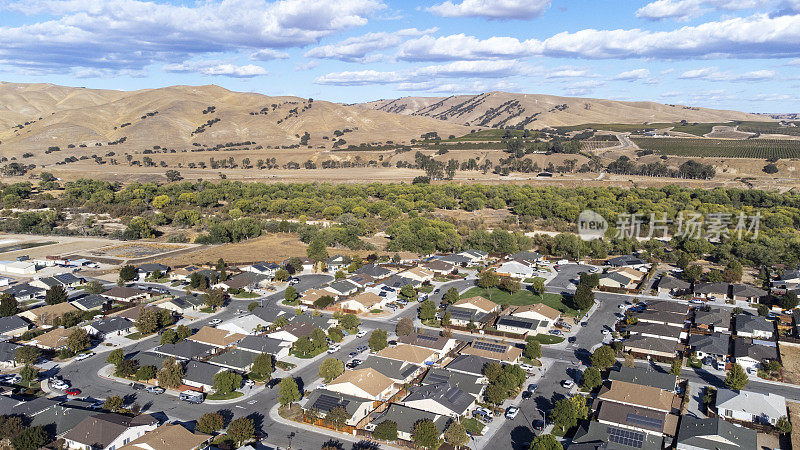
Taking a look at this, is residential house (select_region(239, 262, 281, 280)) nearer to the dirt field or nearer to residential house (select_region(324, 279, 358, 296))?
residential house (select_region(324, 279, 358, 296))

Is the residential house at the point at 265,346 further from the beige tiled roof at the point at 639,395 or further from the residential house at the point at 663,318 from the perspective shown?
the residential house at the point at 663,318

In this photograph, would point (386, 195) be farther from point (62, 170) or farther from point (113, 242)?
point (62, 170)

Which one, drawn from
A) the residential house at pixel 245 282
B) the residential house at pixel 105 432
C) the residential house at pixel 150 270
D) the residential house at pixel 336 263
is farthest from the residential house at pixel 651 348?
the residential house at pixel 150 270

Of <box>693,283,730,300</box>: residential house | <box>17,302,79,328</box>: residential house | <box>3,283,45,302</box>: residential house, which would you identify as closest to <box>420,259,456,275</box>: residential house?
<box>693,283,730,300</box>: residential house

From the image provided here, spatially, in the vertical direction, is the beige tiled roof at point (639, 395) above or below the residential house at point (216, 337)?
above

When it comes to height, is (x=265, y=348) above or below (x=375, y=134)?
below

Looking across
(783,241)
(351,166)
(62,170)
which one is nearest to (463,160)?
(351,166)
